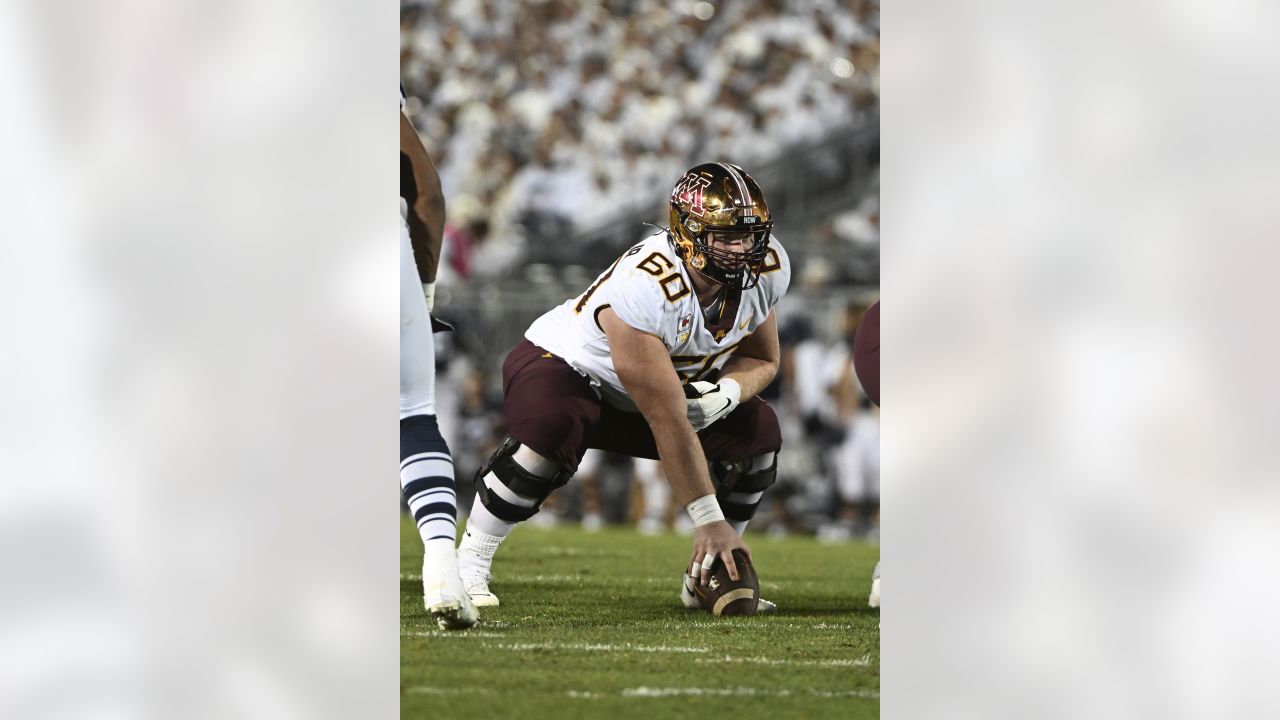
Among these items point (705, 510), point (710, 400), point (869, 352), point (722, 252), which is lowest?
point (705, 510)

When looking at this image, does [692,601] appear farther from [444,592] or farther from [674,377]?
[444,592]

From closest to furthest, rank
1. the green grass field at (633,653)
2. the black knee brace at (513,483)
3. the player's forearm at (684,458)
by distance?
1. the green grass field at (633,653)
2. the player's forearm at (684,458)
3. the black knee brace at (513,483)

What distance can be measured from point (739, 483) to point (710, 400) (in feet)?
1.36

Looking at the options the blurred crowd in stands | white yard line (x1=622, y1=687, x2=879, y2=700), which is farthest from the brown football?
the blurred crowd in stands

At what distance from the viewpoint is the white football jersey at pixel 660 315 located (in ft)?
12.7

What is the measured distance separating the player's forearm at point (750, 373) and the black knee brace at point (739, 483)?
0.84ft

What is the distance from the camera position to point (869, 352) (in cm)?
434

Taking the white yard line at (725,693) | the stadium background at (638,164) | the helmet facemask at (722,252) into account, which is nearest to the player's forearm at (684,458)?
the helmet facemask at (722,252)

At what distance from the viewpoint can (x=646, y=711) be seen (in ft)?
9.27

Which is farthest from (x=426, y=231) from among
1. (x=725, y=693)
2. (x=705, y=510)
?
(x=725, y=693)

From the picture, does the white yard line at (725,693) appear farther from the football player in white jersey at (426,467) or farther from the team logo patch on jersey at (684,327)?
the team logo patch on jersey at (684,327)

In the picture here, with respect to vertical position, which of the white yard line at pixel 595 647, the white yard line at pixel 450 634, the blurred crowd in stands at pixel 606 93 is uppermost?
the blurred crowd in stands at pixel 606 93
